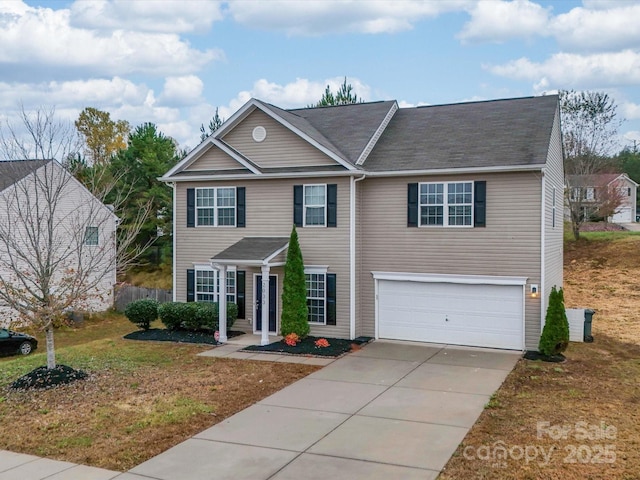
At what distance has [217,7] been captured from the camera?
1794 cm

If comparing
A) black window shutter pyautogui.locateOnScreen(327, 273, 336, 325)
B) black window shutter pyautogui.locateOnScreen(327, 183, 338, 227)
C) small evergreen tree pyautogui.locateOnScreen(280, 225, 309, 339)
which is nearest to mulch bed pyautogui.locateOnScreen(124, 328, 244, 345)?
small evergreen tree pyautogui.locateOnScreen(280, 225, 309, 339)

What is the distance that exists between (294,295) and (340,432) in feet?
25.4

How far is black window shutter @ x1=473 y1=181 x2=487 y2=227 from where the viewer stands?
16.5 m

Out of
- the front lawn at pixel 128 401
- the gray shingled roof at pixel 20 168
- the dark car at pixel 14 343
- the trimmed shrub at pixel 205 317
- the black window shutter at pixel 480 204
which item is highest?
the gray shingled roof at pixel 20 168

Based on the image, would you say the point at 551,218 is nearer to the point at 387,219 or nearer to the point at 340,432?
the point at 387,219

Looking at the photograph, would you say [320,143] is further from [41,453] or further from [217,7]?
[41,453]

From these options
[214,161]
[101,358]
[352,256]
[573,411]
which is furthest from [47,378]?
[573,411]

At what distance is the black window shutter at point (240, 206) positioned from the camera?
62.6 feet

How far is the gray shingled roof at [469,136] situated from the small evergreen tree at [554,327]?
3710 millimetres

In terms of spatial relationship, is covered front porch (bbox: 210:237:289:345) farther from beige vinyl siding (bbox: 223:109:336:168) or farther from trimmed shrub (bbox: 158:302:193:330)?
beige vinyl siding (bbox: 223:109:336:168)

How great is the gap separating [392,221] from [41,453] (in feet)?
38.0

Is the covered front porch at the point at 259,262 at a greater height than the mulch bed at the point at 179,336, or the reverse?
the covered front porch at the point at 259,262

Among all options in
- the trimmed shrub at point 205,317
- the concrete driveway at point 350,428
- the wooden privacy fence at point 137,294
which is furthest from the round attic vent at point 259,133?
the wooden privacy fence at point 137,294

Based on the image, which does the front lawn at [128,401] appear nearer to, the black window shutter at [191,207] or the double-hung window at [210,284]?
the double-hung window at [210,284]
